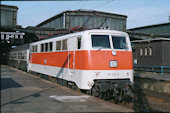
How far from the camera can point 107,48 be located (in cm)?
1049

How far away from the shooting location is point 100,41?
34.8ft

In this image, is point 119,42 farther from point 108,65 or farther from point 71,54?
point 71,54

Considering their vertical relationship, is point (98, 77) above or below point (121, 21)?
below

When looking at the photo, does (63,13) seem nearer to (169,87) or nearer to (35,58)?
(35,58)

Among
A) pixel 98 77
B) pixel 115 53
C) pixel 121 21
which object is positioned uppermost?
pixel 121 21

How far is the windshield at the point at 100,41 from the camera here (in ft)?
34.4

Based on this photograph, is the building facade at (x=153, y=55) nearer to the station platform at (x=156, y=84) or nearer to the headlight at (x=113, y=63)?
the station platform at (x=156, y=84)

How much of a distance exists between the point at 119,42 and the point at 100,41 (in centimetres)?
100

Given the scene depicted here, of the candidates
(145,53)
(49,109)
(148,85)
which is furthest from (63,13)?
(49,109)

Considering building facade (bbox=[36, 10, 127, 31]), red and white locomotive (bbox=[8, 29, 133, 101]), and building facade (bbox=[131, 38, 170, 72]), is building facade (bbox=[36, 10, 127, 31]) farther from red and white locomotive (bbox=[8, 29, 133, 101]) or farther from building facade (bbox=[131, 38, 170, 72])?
red and white locomotive (bbox=[8, 29, 133, 101])

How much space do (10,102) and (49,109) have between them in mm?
2054

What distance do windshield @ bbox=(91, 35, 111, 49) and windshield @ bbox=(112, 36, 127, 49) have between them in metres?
0.34

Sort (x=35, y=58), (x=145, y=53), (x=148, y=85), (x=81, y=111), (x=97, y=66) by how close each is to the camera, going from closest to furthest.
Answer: (x=81, y=111), (x=97, y=66), (x=148, y=85), (x=35, y=58), (x=145, y=53)

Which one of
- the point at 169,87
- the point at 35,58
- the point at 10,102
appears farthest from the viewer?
the point at 35,58
